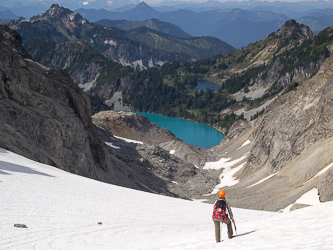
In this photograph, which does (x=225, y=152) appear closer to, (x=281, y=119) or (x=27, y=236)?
(x=281, y=119)

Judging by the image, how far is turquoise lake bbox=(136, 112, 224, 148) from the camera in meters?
136

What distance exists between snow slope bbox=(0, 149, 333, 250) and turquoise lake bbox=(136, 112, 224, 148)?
105 metres

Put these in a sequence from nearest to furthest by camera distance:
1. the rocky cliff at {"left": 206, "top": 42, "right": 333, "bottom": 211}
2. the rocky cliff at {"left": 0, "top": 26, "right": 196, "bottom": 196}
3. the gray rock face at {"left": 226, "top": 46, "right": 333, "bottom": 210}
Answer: the rocky cliff at {"left": 0, "top": 26, "right": 196, "bottom": 196} < the rocky cliff at {"left": 206, "top": 42, "right": 333, "bottom": 211} < the gray rock face at {"left": 226, "top": 46, "right": 333, "bottom": 210}

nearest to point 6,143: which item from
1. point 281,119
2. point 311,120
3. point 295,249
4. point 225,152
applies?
point 295,249

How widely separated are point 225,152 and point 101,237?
77.1 m

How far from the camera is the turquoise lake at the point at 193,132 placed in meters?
136

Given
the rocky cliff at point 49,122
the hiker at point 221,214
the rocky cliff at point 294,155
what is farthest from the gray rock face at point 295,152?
the hiker at point 221,214

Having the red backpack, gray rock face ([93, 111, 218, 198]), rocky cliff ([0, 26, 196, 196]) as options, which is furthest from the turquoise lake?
the red backpack

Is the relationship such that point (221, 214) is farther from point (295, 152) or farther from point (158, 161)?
point (158, 161)

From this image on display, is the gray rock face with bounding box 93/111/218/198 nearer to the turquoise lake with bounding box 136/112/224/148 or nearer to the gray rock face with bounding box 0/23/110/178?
the gray rock face with bounding box 0/23/110/178

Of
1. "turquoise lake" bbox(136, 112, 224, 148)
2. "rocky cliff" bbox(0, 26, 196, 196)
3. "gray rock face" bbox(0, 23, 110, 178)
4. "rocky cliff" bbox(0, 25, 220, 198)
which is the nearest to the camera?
"gray rock face" bbox(0, 23, 110, 178)

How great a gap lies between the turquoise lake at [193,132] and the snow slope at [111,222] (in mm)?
104717

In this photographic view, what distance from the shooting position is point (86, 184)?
934 inches

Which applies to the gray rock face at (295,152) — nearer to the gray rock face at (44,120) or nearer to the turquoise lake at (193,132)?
the gray rock face at (44,120)
